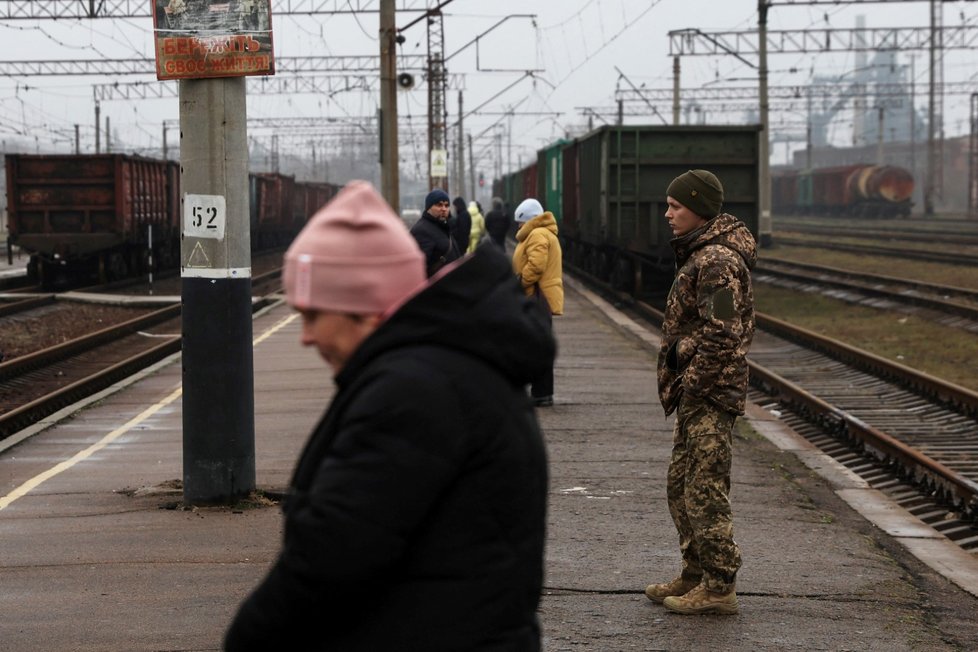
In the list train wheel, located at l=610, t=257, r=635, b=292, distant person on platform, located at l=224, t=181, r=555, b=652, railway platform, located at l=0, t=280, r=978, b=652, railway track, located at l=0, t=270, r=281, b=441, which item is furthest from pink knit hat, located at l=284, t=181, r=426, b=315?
train wheel, located at l=610, t=257, r=635, b=292

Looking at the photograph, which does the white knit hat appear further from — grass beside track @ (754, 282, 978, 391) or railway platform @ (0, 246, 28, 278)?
railway platform @ (0, 246, 28, 278)

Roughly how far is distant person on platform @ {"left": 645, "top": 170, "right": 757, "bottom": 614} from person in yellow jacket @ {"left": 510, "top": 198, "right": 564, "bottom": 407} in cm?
526

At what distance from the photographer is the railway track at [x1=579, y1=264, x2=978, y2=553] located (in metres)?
9.20

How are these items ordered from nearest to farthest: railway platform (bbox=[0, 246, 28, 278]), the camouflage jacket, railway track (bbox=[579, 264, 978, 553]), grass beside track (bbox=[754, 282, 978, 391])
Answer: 1. the camouflage jacket
2. railway track (bbox=[579, 264, 978, 553])
3. grass beside track (bbox=[754, 282, 978, 391])
4. railway platform (bbox=[0, 246, 28, 278])

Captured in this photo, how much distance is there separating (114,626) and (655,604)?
222cm

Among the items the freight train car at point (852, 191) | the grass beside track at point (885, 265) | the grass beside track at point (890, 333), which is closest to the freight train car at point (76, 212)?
the grass beside track at point (890, 333)

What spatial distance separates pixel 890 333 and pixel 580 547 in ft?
43.3

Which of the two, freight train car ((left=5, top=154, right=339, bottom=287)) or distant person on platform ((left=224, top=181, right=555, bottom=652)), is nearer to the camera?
distant person on platform ((left=224, top=181, right=555, bottom=652))

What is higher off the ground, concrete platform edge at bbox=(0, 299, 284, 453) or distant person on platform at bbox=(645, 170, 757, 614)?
distant person on platform at bbox=(645, 170, 757, 614)

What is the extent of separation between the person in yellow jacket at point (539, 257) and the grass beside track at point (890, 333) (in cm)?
519

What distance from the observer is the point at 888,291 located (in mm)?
23594

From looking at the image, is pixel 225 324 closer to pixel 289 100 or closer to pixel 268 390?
pixel 268 390

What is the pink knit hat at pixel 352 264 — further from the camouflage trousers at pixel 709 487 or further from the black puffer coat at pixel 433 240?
the black puffer coat at pixel 433 240

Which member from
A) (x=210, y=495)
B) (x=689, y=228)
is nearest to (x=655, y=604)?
(x=689, y=228)
